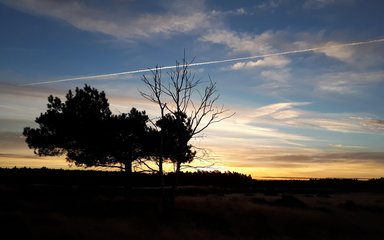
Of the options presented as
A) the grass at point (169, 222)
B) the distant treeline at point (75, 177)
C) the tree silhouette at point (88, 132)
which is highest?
the tree silhouette at point (88, 132)

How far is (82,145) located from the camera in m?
37.0

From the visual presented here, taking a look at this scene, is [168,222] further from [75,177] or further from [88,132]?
[75,177]

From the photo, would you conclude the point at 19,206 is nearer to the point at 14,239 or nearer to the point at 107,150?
the point at 14,239

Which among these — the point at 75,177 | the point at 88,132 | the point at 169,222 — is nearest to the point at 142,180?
the point at 75,177

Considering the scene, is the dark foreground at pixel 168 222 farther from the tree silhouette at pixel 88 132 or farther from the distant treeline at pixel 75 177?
the distant treeline at pixel 75 177

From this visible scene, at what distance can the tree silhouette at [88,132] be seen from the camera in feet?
121

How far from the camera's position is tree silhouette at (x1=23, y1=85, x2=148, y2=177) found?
36.8m

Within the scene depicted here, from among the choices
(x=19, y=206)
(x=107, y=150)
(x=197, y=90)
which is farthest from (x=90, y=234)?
(x=107, y=150)

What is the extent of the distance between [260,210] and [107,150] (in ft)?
52.4

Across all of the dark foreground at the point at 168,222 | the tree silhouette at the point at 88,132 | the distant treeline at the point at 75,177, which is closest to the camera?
the dark foreground at the point at 168,222

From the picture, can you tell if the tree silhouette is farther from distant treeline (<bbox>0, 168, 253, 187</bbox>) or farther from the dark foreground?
distant treeline (<bbox>0, 168, 253, 187</bbox>)

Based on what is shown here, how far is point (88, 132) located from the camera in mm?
36656

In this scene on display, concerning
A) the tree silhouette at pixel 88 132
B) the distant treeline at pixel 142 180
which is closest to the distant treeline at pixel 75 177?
the distant treeline at pixel 142 180

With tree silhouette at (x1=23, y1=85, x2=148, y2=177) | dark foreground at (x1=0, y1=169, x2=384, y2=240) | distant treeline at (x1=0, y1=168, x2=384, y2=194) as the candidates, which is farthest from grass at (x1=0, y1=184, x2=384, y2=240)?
distant treeline at (x1=0, y1=168, x2=384, y2=194)
